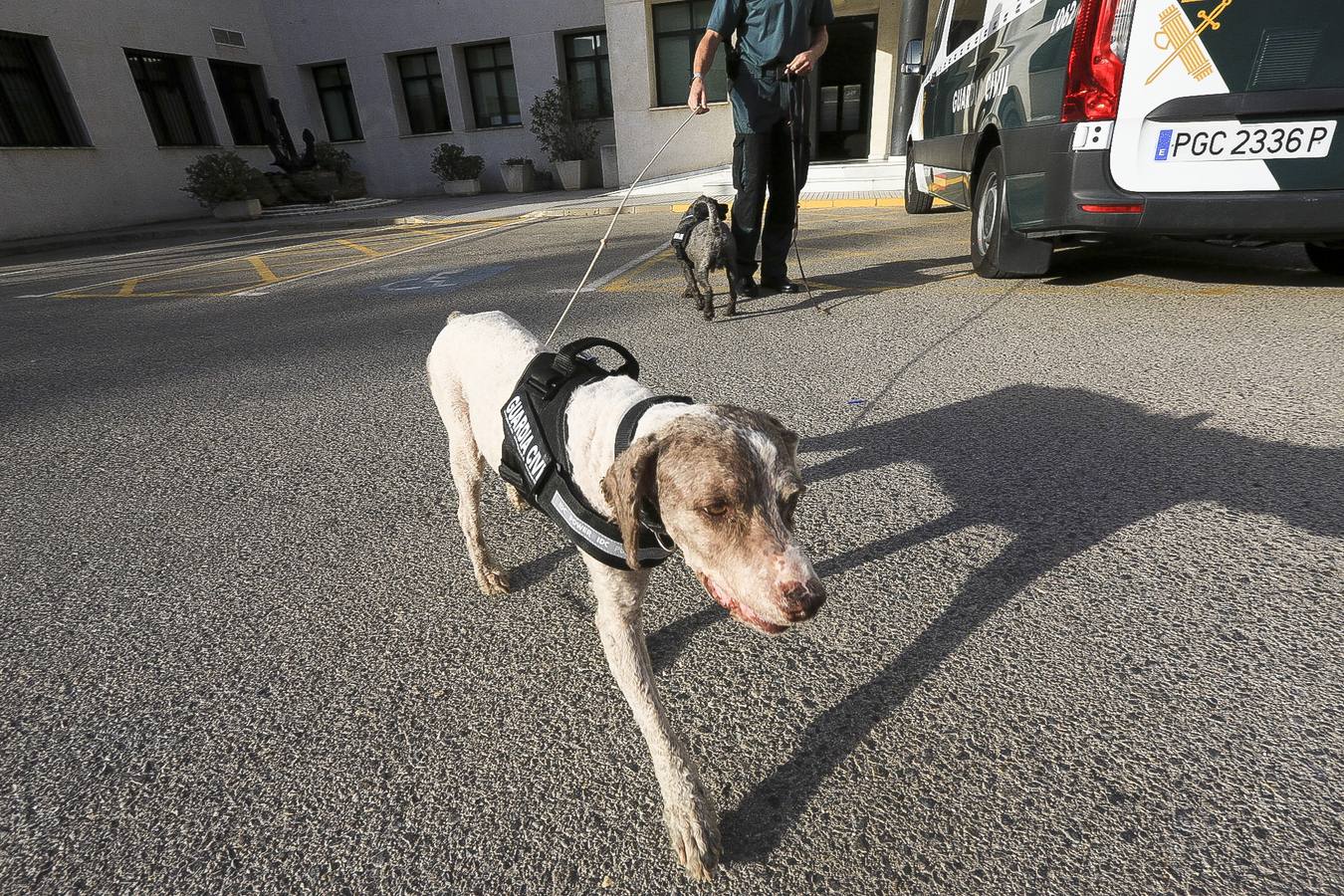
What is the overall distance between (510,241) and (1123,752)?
35.9 feet

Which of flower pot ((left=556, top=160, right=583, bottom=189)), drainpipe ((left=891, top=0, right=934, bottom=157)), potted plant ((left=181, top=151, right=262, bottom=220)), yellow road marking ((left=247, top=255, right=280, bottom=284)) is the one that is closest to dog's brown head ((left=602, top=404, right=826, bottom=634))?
yellow road marking ((left=247, top=255, right=280, bottom=284))

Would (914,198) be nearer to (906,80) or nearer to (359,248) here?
(906,80)

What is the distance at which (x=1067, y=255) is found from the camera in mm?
6789

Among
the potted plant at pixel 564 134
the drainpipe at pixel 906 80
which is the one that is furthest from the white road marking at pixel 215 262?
the drainpipe at pixel 906 80

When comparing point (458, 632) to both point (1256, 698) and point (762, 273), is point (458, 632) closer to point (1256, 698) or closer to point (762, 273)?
point (1256, 698)

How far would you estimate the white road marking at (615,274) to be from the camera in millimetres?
6655

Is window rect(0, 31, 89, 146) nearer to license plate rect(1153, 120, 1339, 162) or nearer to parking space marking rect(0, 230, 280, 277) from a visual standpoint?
parking space marking rect(0, 230, 280, 277)

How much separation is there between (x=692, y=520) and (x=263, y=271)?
10746 mm

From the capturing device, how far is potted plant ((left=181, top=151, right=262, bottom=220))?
1819 cm

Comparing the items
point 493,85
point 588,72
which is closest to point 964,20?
point 588,72

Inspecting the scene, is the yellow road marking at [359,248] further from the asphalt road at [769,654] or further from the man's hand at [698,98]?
the man's hand at [698,98]

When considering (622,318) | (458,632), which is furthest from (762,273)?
(458,632)

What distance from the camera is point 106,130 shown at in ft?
60.2

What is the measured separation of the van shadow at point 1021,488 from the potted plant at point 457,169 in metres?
22.8
